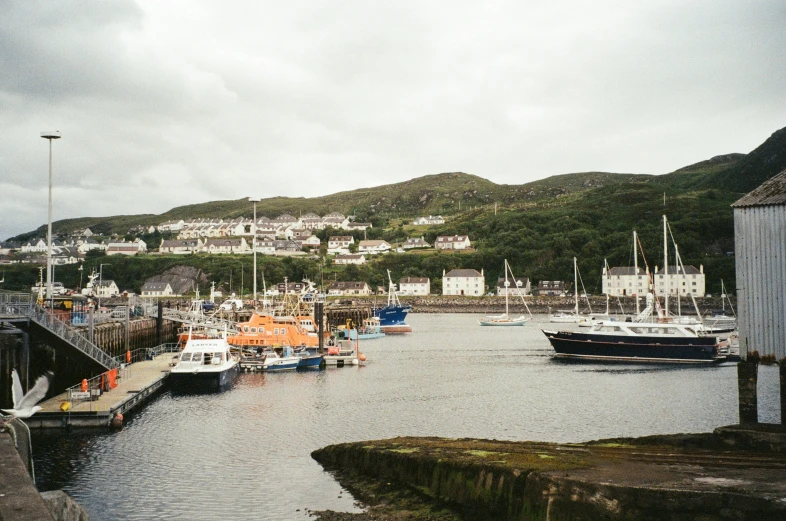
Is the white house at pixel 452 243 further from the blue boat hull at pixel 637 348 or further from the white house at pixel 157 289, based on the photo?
the blue boat hull at pixel 637 348

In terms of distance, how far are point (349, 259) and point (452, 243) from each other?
30.5m

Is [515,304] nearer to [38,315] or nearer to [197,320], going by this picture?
[197,320]

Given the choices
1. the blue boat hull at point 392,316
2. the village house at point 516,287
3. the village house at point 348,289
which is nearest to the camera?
the blue boat hull at point 392,316

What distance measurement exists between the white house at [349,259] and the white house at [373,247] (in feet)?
42.6

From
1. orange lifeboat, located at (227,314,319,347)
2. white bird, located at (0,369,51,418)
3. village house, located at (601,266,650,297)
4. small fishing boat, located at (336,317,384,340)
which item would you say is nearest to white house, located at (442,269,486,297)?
village house, located at (601,266,650,297)

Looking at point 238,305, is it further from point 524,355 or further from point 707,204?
point 707,204

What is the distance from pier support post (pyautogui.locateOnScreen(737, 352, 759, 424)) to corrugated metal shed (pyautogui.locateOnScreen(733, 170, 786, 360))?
307 mm

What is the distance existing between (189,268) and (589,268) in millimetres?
93174

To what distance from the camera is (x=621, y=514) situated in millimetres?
9945

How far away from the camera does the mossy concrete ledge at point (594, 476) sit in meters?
9.57

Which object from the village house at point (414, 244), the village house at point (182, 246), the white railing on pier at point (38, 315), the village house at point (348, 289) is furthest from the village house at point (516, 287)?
the white railing on pier at point (38, 315)

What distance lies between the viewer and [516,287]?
147 meters

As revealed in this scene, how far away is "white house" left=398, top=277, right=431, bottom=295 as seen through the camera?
152 metres

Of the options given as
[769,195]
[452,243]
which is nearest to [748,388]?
[769,195]
